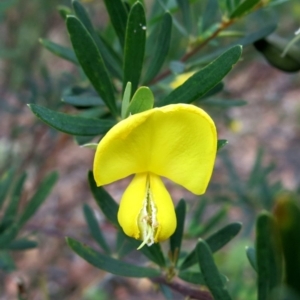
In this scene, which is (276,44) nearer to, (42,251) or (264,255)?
(264,255)

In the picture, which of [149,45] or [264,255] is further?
[149,45]

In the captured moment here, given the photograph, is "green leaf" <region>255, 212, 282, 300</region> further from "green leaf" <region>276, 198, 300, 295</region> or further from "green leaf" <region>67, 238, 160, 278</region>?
"green leaf" <region>67, 238, 160, 278</region>

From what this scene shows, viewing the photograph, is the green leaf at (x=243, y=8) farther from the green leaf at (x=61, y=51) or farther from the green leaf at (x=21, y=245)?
the green leaf at (x=21, y=245)

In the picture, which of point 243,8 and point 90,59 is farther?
point 243,8

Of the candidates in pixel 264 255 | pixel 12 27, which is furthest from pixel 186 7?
pixel 12 27

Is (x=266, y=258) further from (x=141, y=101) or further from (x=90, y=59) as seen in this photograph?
(x=90, y=59)

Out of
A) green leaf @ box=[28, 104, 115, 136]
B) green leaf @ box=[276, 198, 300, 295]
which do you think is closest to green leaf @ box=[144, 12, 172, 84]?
green leaf @ box=[28, 104, 115, 136]

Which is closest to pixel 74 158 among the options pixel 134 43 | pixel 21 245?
pixel 21 245
